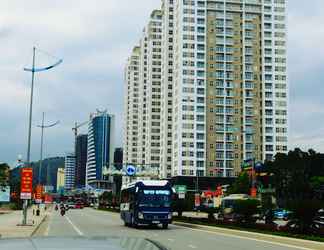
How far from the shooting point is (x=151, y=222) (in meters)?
37.5

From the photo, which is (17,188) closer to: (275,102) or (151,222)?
(275,102)

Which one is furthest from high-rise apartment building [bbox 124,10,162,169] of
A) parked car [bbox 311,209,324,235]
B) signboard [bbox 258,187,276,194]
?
parked car [bbox 311,209,324,235]

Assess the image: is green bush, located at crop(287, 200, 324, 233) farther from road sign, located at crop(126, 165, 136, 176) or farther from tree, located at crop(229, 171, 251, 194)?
tree, located at crop(229, 171, 251, 194)

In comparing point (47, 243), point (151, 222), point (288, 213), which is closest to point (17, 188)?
point (151, 222)

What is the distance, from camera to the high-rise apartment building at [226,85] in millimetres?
136750

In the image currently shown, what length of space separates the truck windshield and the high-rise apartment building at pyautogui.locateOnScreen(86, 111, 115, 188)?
117 metres

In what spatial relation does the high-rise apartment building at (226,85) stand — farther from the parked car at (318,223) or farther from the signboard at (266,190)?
the parked car at (318,223)

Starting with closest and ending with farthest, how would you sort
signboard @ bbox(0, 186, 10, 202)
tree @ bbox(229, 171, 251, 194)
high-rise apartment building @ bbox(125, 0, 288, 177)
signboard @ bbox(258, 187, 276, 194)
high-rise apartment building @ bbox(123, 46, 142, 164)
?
signboard @ bbox(0, 186, 10, 202) → signboard @ bbox(258, 187, 276, 194) → tree @ bbox(229, 171, 251, 194) → high-rise apartment building @ bbox(125, 0, 288, 177) → high-rise apartment building @ bbox(123, 46, 142, 164)

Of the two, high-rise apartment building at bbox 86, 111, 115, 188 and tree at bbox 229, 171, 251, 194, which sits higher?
high-rise apartment building at bbox 86, 111, 115, 188

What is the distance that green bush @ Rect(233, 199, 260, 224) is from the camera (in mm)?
39562

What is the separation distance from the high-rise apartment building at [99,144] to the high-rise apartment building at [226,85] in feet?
70.8

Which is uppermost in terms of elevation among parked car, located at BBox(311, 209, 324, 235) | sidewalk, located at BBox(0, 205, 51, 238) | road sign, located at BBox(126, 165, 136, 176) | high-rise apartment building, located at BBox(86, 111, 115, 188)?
high-rise apartment building, located at BBox(86, 111, 115, 188)

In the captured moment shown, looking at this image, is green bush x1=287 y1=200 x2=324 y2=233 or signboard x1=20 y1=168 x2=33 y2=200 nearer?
green bush x1=287 y1=200 x2=324 y2=233

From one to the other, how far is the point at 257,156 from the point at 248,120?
28.3ft
